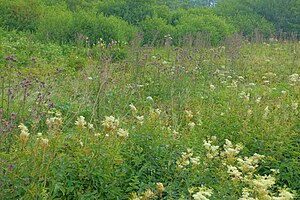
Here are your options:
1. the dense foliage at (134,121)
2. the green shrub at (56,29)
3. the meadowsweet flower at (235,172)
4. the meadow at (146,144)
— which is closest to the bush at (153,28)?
the dense foliage at (134,121)

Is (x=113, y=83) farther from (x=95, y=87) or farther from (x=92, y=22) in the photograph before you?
(x=92, y=22)

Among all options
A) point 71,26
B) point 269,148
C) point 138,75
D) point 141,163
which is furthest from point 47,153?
point 71,26

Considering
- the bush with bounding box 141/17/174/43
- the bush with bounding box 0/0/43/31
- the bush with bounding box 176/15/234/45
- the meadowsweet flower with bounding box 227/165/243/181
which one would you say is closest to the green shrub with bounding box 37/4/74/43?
the bush with bounding box 0/0/43/31

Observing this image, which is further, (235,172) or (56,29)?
(56,29)

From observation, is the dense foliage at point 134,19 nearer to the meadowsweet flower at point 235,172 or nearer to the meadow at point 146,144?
the meadow at point 146,144

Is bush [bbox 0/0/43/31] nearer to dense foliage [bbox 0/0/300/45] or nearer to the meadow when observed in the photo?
dense foliage [bbox 0/0/300/45]

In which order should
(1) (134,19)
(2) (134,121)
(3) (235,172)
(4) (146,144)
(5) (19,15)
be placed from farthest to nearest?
(1) (134,19), (5) (19,15), (2) (134,121), (4) (146,144), (3) (235,172)

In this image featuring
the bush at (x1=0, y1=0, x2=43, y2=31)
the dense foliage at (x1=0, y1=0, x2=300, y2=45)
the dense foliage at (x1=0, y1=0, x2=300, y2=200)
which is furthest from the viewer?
the bush at (x1=0, y1=0, x2=43, y2=31)

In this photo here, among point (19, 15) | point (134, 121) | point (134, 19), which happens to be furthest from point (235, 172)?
point (134, 19)

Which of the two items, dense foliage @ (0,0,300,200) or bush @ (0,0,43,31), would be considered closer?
dense foliage @ (0,0,300,200)

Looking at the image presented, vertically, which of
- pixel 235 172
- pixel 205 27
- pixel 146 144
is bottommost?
pixel 205 27

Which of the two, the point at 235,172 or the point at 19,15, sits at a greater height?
the point at 235,172

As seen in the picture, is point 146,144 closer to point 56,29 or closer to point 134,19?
point 56,29

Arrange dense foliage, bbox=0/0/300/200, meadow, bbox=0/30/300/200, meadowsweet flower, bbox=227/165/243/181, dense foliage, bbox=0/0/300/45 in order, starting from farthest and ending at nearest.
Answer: dense foliage, bbox=0/0/300/45 → dense foliage, bbox=0/0/300/200 → meadow, bbox=0/30/300/200 → meadowsweet flower, bbox=227/165/243/181
